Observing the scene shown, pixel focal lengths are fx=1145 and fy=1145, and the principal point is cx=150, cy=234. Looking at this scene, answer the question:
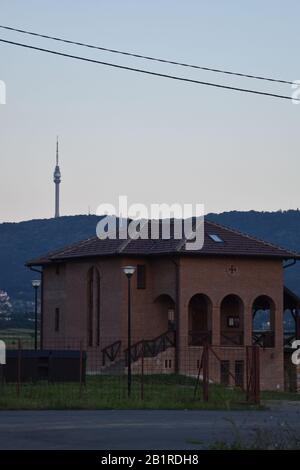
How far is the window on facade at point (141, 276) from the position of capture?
169ft

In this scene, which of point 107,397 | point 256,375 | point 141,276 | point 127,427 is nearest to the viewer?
point 127,427

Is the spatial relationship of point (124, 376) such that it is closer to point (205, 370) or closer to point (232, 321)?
point (232, 321)

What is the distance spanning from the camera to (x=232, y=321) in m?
54.1

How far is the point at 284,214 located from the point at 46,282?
425ft

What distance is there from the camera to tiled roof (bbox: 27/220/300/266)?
50.8 meters

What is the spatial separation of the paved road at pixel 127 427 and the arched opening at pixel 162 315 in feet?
71.9

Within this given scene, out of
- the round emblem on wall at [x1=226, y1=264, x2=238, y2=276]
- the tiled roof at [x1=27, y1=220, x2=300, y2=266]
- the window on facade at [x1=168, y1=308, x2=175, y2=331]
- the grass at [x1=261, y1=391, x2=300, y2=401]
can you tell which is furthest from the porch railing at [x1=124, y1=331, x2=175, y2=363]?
the grass at [x1=261, y1=391, x2=300, y2=401]

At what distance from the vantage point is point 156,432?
21328 millimetres

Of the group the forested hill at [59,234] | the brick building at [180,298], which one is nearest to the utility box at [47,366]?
the brick building at [180,298]

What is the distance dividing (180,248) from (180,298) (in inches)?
86.4

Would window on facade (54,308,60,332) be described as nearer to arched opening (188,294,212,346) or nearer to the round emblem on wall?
arched opening (188,294,212,346)

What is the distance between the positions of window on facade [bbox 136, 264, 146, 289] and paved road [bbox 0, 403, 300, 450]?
21.8 meters

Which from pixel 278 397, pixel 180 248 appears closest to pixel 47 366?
pixel 278 397
